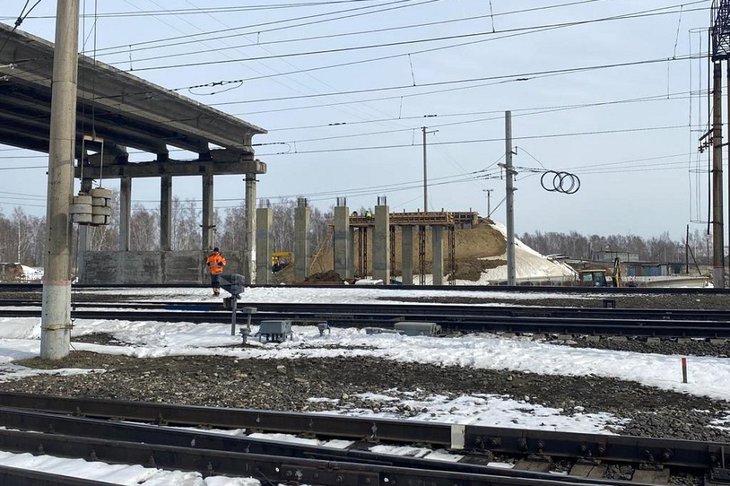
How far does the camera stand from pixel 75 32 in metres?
12.5

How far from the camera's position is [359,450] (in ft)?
20.2

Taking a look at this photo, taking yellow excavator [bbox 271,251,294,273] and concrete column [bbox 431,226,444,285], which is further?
yellow excavator [bbox 271,251,294,273]

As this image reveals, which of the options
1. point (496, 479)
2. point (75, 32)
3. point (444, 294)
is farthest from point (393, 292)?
point (496, 479)

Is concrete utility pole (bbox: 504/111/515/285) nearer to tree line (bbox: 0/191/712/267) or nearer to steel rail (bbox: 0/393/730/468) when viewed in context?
steel rail (bbox: 0/393/730/468)

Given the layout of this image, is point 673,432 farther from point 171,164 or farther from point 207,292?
point 171,164

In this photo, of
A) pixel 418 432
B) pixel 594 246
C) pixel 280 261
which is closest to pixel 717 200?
pixel 418 432

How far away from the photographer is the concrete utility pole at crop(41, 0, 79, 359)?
1216 cm

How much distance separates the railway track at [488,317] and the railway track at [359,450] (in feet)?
28.0

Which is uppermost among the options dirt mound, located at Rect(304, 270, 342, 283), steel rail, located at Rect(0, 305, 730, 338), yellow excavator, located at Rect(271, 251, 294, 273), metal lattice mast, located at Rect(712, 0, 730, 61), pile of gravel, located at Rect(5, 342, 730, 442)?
metal lattice mast, located at Rect(712, 0, 730, 61)

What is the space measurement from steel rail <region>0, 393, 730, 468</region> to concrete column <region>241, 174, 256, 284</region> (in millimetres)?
31915

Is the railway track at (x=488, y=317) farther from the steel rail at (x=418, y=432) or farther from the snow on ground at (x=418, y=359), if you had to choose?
the steel rail at (x=418, y=432)

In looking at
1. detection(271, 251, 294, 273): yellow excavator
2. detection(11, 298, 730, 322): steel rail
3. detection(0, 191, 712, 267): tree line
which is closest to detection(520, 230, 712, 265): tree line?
detection(0, 191, 712, 267): tree line

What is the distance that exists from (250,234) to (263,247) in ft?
20.1

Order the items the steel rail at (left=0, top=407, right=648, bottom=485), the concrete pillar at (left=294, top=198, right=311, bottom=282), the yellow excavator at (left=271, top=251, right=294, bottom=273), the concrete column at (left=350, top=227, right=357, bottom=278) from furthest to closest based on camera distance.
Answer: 1. the yellow excavator at (left=271, top=251, right=294, bottom=273)
2. the concrete pillar at (left=294, top=198, right=311, bottom=282)
3. the concrete column at (left=350, top=227, right=357, bottom=278)
4. the steel rail at (left=0, top=407, right=648, bottom=485)
